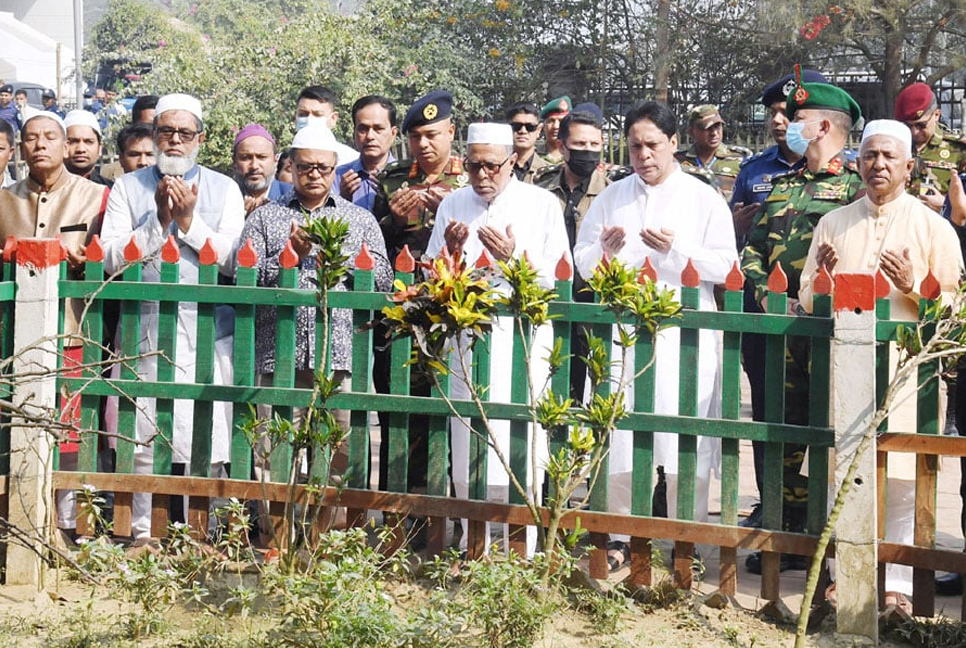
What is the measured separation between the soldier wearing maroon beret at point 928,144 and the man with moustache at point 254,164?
11.1ft

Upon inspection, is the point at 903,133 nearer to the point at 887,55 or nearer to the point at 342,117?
the point at 342,117

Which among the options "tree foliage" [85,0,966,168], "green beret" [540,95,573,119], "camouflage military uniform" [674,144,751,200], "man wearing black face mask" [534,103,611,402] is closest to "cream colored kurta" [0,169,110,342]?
"man wearing black face mask" [534,103,611,402]

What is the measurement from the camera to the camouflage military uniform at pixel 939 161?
6934 millimetres

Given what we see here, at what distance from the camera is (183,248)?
5648 millimetres

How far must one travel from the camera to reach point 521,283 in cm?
434

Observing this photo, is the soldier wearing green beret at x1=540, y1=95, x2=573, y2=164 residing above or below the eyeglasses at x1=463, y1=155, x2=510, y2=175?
above

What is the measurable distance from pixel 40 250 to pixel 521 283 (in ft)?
6.40

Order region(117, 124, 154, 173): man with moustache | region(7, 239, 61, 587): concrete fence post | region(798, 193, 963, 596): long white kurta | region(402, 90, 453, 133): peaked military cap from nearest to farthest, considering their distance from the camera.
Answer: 1. region(798, 193, 963, 596): long white kurta
2. region(7, 239, 61, 587): concrete fence post
3. region(402, 90, 453, 133): peaked military cap
4. region(117, 124, 154, 173): man with moustache

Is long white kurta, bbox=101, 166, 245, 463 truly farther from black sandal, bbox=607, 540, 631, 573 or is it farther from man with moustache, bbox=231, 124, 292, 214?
black sandal, bbox=607, 540, 631, 573

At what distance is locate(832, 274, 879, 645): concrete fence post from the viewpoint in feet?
14.4

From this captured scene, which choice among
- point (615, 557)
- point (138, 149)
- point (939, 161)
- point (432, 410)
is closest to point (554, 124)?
point (939, 161)

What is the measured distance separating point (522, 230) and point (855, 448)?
5.91 ft

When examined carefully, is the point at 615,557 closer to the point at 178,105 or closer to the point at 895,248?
the point at 895,248

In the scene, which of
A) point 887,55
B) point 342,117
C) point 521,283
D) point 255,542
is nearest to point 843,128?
point 521,283
